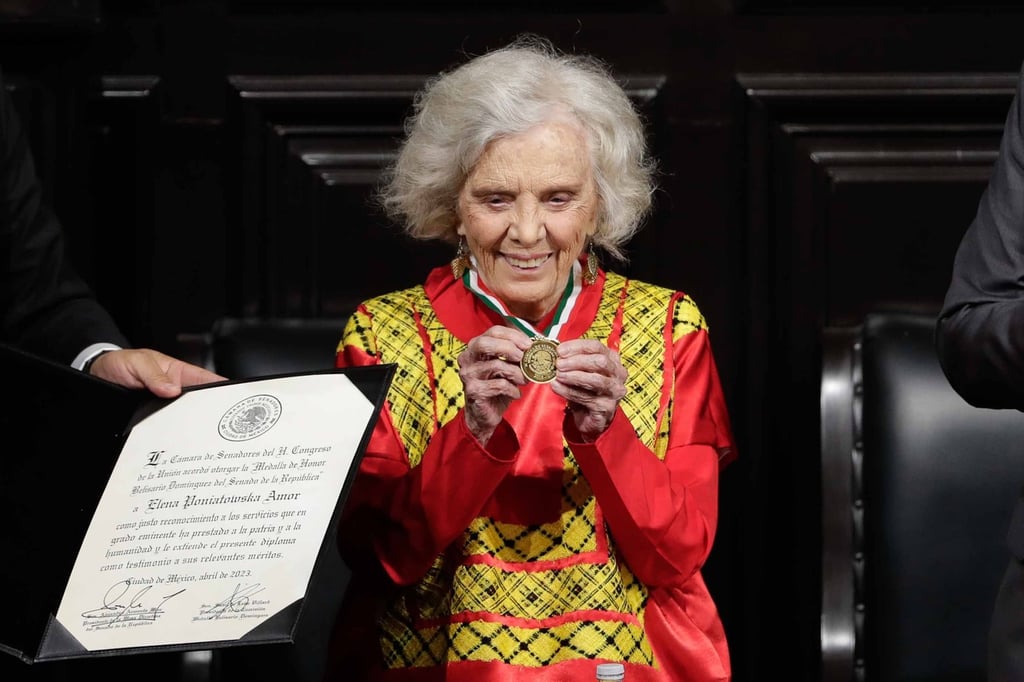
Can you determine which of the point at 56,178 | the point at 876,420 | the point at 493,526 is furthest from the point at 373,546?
the point at 56,178

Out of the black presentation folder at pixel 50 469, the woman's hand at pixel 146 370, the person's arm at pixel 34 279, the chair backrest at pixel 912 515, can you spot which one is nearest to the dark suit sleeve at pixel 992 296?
the chair backrest at pixel 912 515

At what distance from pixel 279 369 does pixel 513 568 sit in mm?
587

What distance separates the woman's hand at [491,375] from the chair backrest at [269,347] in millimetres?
571

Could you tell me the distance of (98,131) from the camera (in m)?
2.64

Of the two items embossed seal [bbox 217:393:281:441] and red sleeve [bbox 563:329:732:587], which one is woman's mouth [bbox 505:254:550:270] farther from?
embossed seal [bbox 217:393:281:441]

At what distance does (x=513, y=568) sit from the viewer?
1.99 m

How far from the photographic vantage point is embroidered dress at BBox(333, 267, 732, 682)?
1.90 meters

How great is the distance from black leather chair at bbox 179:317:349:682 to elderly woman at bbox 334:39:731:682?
256mm

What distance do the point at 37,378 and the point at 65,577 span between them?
0.24 m

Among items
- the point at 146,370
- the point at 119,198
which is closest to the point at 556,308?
the point at 146,370

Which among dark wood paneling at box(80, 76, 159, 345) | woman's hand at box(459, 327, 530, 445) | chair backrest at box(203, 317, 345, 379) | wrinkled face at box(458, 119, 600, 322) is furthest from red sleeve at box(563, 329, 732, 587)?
dark wood paneling at box(80, 76, 159, 345)

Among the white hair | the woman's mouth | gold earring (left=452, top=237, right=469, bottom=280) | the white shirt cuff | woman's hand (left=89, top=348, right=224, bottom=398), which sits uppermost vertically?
the white hair
